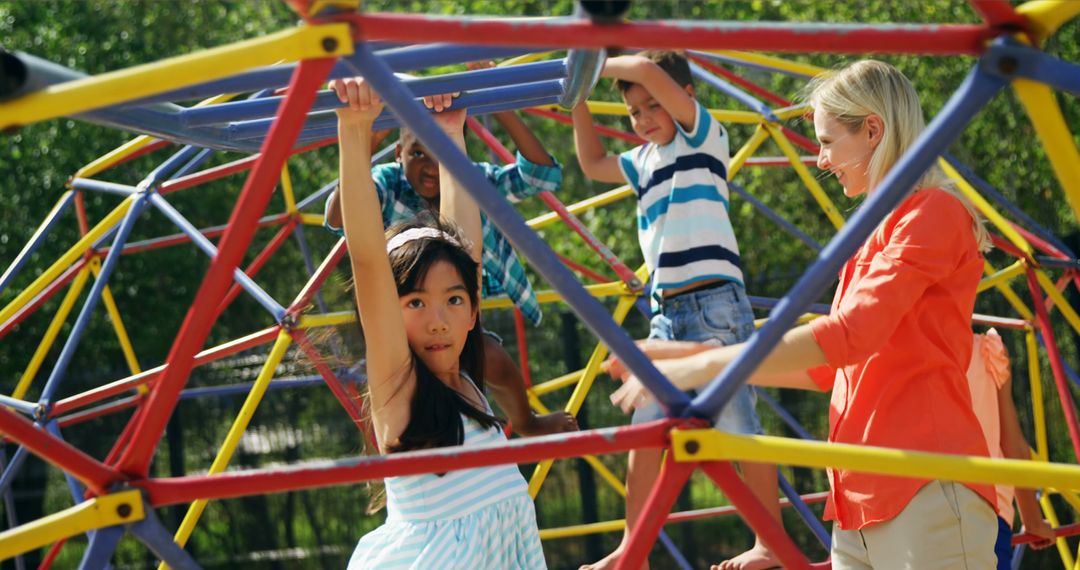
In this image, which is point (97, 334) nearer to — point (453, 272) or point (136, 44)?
point (136, 44)

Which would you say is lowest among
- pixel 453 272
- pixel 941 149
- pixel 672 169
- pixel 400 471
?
pixel 400 471

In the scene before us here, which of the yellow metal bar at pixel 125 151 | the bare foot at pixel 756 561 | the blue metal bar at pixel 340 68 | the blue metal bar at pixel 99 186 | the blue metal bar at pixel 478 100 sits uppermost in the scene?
the blue metal bar at pixel 99 186

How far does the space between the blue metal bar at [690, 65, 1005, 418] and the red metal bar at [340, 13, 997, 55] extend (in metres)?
0.07

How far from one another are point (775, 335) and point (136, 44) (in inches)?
363

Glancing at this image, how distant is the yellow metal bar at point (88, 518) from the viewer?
174 centimetres

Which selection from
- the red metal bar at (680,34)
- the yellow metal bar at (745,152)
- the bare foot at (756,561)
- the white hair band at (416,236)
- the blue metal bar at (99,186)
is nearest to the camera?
the red metal bar at (680,34)

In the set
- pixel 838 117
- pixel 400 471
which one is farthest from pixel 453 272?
pixel 400 471

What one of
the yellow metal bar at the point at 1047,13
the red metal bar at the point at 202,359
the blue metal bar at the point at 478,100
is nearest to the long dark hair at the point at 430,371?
the blue metal bar at the point at 478,100

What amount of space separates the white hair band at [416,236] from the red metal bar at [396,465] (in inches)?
43.5

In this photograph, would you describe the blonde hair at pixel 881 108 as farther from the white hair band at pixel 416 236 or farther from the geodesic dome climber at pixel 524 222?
the white hair band at pixel 416 236

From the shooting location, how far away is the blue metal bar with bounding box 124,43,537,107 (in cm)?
216

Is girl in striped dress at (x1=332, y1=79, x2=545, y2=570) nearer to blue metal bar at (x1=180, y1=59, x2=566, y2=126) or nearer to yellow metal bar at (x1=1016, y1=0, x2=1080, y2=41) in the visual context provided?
blue metal bar at (x1=180, y1=59, x2=566, y2=126)

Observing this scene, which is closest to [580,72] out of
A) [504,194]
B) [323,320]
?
[504,194]

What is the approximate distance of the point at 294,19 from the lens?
1128 cm
